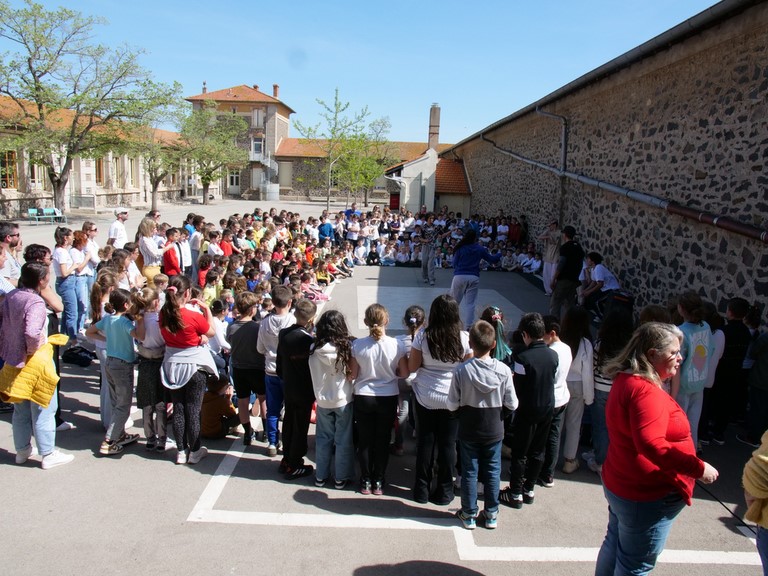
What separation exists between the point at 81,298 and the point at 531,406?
259 inches

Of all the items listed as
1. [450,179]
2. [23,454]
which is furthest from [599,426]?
[450,179]

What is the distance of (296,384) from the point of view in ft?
14.7

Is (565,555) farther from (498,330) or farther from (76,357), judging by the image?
(76,357)

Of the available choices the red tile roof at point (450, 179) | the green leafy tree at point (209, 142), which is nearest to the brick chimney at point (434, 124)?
the red tile roof at point (450, 179)

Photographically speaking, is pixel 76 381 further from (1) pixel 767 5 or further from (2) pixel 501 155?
(2) pixel 501 155

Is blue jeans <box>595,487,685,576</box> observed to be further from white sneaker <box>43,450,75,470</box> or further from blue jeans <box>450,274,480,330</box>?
blue jeans <box>450,274,480,330</box>

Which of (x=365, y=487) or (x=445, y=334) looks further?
(x=365, y=487)

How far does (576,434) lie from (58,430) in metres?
4.67

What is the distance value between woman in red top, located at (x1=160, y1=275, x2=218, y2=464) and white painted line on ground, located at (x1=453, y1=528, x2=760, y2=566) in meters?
2.35

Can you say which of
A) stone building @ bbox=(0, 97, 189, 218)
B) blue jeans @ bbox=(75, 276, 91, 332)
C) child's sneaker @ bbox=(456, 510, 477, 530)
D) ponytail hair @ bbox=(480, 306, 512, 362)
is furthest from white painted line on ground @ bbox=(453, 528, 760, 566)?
stone building @ bbox=(0, 97, 189, 218)

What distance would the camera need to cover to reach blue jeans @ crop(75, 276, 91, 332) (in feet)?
25.7

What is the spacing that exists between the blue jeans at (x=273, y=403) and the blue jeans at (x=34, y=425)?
1.70 meters

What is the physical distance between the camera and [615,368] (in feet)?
9.68

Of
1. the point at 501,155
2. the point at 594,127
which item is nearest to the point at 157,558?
the point at 594,127
